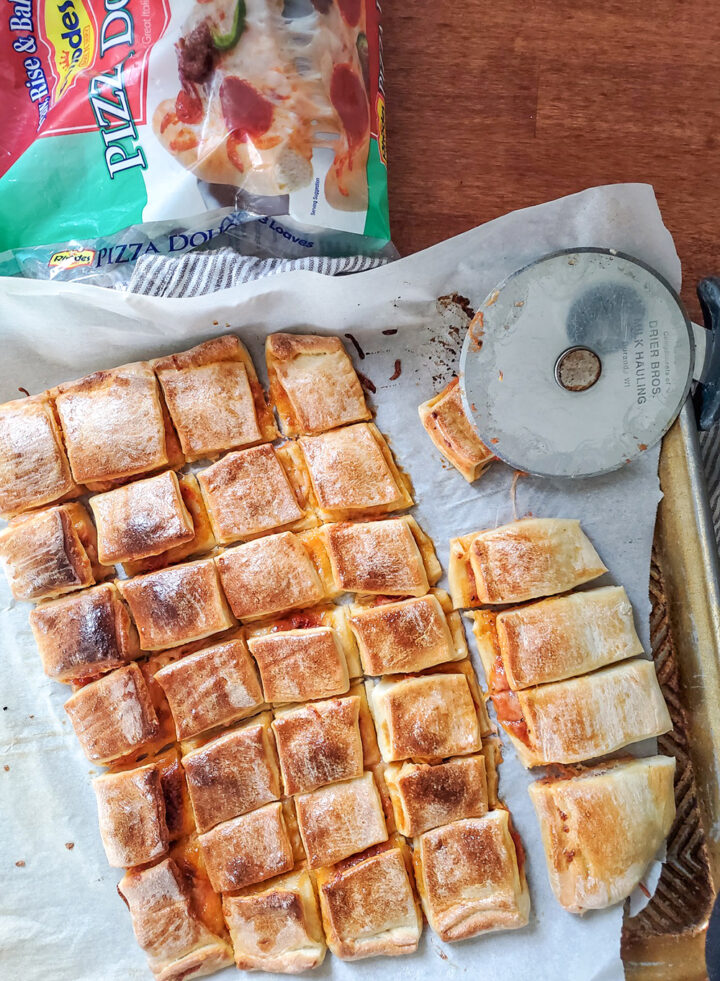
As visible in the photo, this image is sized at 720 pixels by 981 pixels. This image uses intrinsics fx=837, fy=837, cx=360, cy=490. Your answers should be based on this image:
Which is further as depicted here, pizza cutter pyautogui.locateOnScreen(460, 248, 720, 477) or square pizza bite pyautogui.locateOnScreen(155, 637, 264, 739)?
square pizza bite pyautogui.locateOnScreen(155, 637, 264, 739)

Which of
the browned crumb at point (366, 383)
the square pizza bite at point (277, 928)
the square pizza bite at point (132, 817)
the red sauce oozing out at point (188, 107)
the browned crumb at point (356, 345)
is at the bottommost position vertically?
the square pizza bite at point (277, 928)

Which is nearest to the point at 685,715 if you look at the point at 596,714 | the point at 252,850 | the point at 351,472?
the point at 596,714

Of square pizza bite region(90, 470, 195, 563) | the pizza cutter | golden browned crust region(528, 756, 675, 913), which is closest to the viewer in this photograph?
the pizza cutter

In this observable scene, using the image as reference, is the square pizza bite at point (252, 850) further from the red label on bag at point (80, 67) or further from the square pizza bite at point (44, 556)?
the red label on bag at point (80, 67)

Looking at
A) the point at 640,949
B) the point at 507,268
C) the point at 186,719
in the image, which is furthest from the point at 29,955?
the point at 507,268

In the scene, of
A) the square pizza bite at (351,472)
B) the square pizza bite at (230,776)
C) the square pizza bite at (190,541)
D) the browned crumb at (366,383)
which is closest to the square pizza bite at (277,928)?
the square pizza bite at (230,776)

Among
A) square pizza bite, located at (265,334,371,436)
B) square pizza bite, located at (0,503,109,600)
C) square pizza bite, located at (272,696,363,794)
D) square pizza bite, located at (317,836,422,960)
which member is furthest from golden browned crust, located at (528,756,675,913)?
square pizza bite, located at (0,503,109,600)

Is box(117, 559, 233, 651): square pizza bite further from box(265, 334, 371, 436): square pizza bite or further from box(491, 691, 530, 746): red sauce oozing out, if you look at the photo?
box(491, 691, 530, 746): red sauce oozing out
